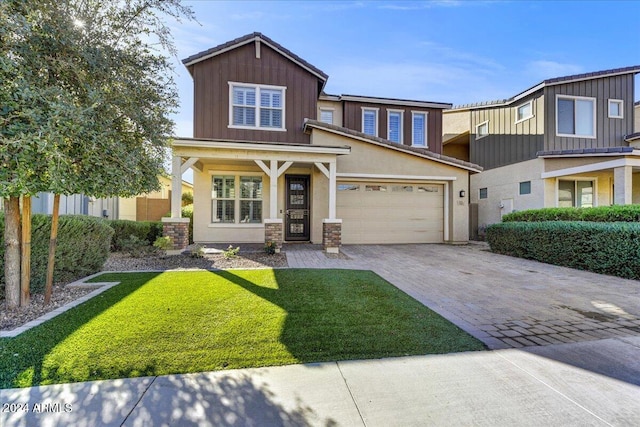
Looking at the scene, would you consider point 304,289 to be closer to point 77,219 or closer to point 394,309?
point 394,309

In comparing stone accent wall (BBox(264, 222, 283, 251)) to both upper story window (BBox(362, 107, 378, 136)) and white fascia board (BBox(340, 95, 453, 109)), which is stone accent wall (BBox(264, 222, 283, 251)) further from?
white fascia board (BBox(340, 95, 453, 109))

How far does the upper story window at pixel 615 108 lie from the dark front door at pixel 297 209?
1293cm

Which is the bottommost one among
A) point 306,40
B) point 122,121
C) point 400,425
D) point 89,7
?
point 400,425

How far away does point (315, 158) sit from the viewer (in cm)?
908

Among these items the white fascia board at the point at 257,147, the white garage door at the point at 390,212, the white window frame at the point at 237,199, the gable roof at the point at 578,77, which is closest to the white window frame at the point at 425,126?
the white garage door at the point at 390,212

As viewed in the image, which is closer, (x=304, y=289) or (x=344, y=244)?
(x=304, y=289)

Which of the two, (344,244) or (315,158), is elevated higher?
(315,158)

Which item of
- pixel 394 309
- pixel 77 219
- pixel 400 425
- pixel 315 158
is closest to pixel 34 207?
pixel 77 219

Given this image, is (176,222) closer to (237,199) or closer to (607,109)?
(237,199)

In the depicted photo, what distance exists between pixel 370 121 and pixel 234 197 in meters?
6.92

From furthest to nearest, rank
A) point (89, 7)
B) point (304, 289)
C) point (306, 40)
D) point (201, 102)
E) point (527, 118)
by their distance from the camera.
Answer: point (527, 118) → point (306, 40) → point (201, 102) → point (304, 289) → point (89, 7)

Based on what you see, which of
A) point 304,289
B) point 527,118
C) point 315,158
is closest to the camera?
point 304,289

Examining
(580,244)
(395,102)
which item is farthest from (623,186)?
(395,102)

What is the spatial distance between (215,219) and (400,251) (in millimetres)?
6767
